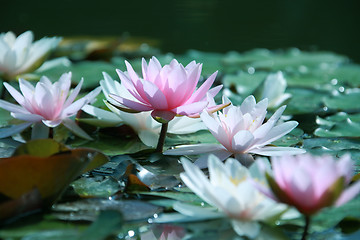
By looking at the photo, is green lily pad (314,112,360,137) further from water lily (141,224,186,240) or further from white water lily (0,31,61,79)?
white water lily (0,31,61,79)

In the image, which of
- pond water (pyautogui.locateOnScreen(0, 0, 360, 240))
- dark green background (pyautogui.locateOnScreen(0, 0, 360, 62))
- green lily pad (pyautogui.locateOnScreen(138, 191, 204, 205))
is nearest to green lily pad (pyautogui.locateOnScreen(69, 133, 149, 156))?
pond water (pyautogui.locateOnScreen(0, 0, 360, 240))

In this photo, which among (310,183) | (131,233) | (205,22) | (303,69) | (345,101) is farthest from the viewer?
(205,22)

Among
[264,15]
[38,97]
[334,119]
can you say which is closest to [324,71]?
[334,119]

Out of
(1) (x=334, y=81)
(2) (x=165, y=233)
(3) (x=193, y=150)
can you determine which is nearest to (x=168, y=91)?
(3) (x=193, y=150)

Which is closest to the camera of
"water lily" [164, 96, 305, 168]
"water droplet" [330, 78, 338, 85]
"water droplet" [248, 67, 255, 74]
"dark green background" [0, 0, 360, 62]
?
"water lily" [164, 96, 305, 168]

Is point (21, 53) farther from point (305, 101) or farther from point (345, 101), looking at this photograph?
point (345, 101)
